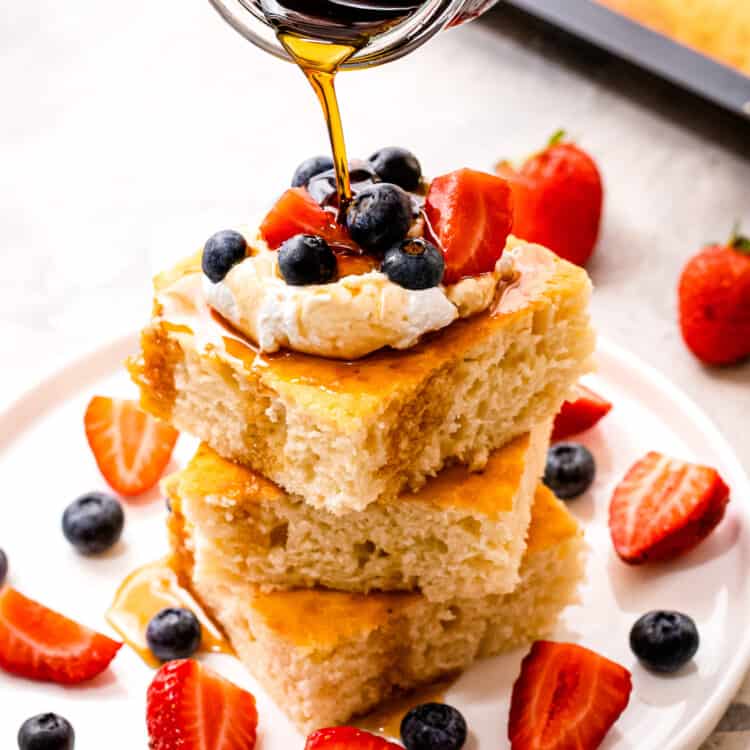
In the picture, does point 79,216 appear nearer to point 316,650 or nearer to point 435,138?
point 435,138

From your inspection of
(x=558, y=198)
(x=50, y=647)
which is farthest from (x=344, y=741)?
(x=558, y=198)

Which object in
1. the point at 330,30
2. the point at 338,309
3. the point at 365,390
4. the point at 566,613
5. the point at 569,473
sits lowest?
the point at 566,613

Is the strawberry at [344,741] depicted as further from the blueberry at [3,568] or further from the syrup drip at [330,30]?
the syrup drip at [330,30]

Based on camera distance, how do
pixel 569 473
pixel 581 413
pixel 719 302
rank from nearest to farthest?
1. pixel 569 473
2. pixel 581 413
3. pixel 719 302

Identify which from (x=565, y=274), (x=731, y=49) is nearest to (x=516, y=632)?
(x=565, y=274)

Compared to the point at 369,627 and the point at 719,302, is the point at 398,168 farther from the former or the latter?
the point at 719,302

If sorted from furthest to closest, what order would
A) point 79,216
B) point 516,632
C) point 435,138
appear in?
point 435,138
point 79,216
point 516,632
